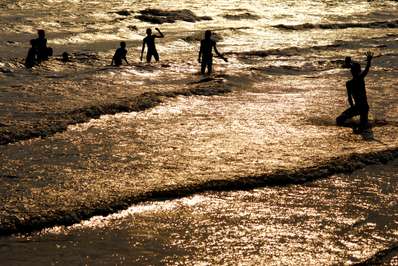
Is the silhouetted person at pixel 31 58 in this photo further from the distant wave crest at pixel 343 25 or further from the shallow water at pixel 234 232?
the distant wave crest at pixel 343 25

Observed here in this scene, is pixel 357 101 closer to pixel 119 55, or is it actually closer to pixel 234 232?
pixel 234 232

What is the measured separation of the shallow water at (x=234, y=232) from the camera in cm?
767

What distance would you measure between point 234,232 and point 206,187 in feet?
5.04

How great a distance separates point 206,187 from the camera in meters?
9.80

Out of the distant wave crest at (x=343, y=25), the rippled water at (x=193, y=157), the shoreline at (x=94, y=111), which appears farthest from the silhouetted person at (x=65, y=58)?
the distant wave crest at (x=343, y=25)

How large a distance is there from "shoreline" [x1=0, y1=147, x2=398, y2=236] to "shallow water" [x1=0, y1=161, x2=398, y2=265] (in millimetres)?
148

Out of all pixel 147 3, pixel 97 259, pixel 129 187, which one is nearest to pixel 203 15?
pixel 147 3

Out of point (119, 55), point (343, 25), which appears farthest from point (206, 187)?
point (343, 25)

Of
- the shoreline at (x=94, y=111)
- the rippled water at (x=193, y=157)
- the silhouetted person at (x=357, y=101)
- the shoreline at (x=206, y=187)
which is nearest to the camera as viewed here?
the rippled water at (x=193, y=157)

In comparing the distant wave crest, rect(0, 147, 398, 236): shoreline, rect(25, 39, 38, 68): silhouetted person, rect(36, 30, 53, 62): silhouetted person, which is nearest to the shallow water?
rect(0, 147, 398, 236): shoreline

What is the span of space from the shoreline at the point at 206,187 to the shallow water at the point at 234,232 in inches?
5.8

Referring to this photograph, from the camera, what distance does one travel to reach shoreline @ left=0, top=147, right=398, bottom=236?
332 inches

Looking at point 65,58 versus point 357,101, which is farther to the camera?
point 65,58

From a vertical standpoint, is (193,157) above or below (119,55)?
below
